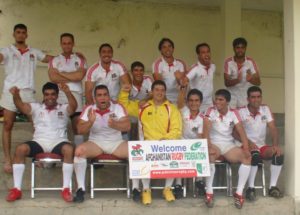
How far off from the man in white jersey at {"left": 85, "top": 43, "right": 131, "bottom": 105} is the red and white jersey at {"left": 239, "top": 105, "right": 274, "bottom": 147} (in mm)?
1693

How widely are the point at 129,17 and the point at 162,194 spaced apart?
4645 mm

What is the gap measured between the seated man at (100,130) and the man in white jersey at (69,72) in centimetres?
51

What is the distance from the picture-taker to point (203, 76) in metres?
7.65

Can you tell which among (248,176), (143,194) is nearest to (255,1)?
(248,176)

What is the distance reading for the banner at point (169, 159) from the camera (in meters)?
6.51

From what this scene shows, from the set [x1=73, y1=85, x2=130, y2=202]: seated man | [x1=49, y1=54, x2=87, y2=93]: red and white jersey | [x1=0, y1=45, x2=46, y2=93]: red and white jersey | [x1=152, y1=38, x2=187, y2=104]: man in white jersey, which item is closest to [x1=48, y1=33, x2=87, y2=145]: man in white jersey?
[x1=49, y1=54, x2=87, y2=93]: red and white jersey

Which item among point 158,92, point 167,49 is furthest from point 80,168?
point 167,49

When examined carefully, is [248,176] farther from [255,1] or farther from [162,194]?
[255,1]

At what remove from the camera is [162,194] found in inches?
277

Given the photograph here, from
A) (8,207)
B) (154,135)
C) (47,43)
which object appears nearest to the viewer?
(8,207)

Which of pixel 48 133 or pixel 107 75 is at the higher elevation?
pixel 107 75

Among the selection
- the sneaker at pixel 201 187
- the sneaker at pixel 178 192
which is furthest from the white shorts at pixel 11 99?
the sneaker at pixel 201 187

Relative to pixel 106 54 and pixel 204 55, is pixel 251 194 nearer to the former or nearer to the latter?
pixel 204 55

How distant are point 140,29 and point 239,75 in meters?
3.36
